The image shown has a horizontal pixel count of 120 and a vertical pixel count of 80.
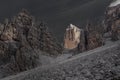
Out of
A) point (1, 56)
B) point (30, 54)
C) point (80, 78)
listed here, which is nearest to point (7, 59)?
point (1, 56)

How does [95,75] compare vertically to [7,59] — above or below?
above

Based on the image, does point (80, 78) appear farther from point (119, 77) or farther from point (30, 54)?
point (30, 54)

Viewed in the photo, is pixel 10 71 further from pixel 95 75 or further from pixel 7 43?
pixel 95 75

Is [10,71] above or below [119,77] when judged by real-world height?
below

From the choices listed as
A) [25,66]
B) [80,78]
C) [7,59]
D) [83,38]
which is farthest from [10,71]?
[80,78]

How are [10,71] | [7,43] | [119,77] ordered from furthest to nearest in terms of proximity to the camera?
[7,43], [10,71], [119,77]

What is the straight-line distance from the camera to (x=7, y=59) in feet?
606

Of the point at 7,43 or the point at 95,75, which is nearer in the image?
the point at 95,75

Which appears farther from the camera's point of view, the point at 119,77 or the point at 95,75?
the point at 95,75

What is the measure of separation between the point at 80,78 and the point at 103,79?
320 centimetres

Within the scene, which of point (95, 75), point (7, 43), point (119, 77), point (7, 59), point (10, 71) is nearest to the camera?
point (119, 77)

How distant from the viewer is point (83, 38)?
197625mm

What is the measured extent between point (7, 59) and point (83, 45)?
45.7 meters

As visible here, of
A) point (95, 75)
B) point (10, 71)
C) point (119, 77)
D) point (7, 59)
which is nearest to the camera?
point (119, 77)
